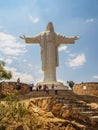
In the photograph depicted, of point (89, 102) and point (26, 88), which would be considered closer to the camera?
point (89, 102)

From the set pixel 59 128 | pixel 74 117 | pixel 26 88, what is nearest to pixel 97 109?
pixel 74 117

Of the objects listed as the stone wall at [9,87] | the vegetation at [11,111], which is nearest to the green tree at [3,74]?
the vegetation at [11,111]

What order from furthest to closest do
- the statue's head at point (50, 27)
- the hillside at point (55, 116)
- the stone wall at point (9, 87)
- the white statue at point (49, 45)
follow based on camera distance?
the statue's head at point (50, 27), the white statue at point (49, 45), the stone wall at point (9, 87), the hillside at point (55, 116)

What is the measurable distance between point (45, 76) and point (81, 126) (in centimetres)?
1672

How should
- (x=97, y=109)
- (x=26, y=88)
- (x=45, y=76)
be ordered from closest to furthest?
(x=97, y=109), (x=26, y=88), (x=45, y=76)

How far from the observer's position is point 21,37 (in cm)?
3988

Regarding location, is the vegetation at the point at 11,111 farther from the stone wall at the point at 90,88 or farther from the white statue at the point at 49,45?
the white statue at the point at 49,45

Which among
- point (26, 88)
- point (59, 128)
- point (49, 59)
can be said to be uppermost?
point (49, 59)

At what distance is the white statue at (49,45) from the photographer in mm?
39812

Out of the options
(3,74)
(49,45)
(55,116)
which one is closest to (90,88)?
(49,45)

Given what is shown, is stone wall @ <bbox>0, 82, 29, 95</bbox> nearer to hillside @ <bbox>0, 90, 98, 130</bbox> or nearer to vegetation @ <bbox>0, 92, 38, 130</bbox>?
hillside @ <bbox>0, 90, 98, 130</bbox>

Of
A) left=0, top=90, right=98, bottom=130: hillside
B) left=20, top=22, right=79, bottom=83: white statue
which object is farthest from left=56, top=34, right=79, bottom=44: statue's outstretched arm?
left=0, top=90, right=98, bottom=130: hillside

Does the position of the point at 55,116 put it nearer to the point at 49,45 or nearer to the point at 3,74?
the point at 3,74

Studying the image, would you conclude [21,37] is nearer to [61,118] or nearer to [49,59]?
[49,59]
